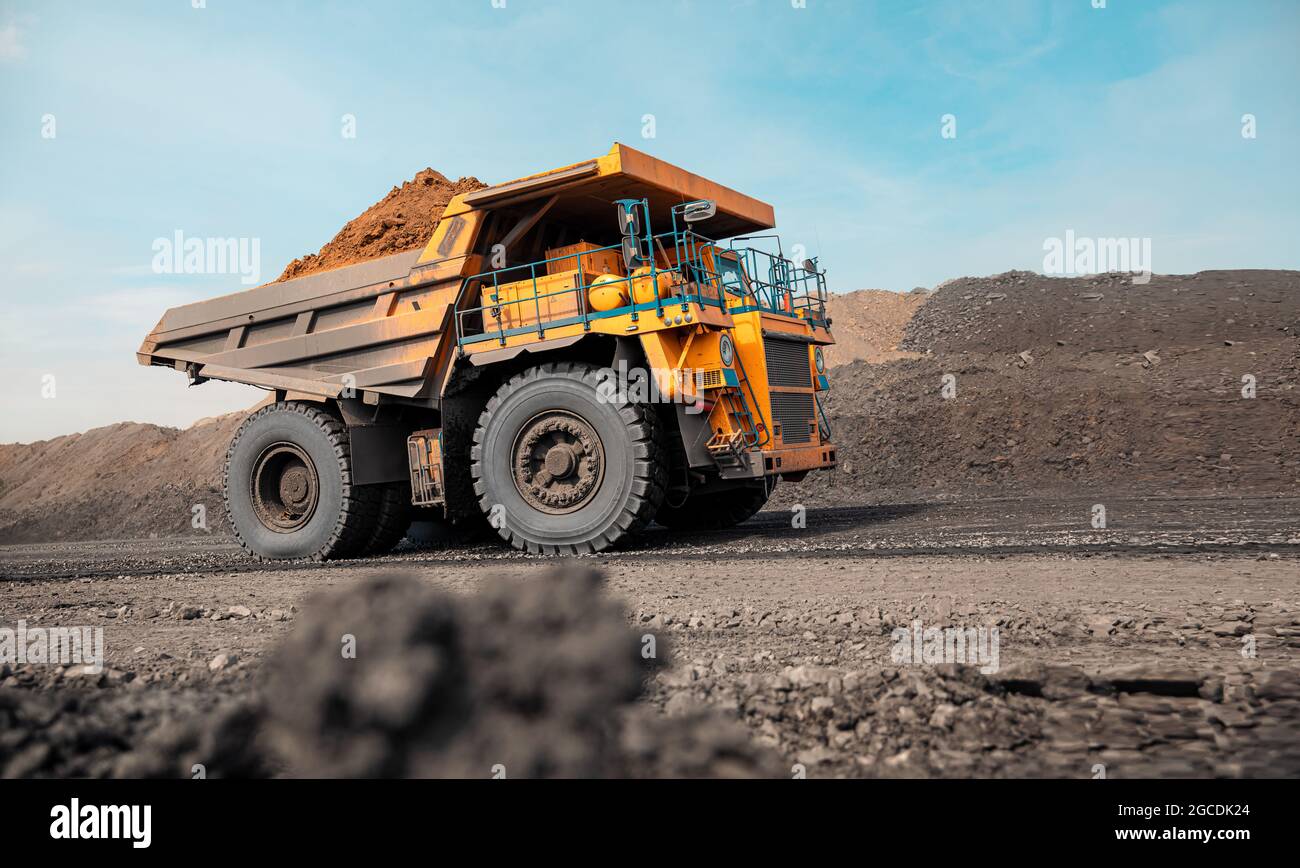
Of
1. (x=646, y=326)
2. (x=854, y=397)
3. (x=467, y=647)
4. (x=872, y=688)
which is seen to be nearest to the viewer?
(x=467, y=647)

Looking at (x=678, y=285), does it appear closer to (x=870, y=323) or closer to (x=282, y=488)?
(x=282, y=488)

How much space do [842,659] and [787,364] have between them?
5.79 meters

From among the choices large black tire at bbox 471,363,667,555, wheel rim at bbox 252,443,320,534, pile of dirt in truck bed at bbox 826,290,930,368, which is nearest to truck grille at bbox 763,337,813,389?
large black tire at bbox 471,363,667,555

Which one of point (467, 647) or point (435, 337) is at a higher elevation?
point (435, 337)

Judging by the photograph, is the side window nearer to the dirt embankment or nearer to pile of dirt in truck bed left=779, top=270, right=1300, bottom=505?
pile of dirt in truck bed left=779, top=270, right=1300, bottom=505

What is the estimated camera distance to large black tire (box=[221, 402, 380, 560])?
34.2 feet

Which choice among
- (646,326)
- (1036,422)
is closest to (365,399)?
(646,326)

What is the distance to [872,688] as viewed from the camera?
131 inches

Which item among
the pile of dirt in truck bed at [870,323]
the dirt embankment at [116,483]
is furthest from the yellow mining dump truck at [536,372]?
the pile of dirt in truck bed at [870,323]

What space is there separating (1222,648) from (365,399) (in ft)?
27.2

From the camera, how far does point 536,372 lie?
9.34 m

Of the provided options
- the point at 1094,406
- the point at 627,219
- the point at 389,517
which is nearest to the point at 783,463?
the point at 627,219
